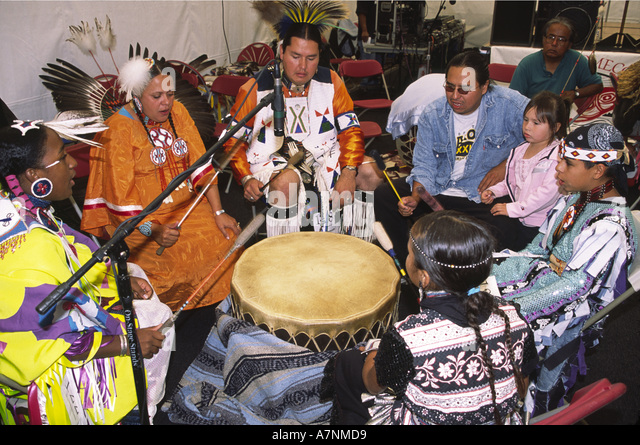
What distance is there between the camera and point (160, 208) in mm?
2621

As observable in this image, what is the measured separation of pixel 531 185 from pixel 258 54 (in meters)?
4.52

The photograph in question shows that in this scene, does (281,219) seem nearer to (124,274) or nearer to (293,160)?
(293,160)

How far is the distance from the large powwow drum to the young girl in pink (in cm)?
94

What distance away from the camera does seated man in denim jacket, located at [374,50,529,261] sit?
110 inches

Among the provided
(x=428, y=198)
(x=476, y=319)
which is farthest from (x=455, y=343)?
(x=428, y=198)

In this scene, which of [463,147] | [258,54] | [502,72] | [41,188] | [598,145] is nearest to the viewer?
[41,188]

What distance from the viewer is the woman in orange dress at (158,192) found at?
243 cm

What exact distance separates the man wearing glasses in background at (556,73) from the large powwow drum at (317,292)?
2.68m

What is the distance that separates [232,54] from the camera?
6711 millimetres

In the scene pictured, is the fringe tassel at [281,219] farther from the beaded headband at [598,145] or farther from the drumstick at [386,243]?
the beaded headband at [598,145]

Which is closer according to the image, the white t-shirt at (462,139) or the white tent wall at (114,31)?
the white t-shirt at (462,139)

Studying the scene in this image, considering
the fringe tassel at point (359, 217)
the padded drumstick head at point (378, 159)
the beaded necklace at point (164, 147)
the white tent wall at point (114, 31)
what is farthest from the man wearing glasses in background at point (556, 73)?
the white tent wall at point (114, 31)
